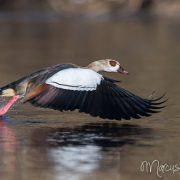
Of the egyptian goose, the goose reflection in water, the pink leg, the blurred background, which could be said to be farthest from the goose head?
the pink leg

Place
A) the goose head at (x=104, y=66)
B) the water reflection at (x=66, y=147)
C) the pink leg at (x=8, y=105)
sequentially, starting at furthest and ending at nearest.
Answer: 1. the goose head at (x=104, y=66)
2. the pink leg at (x=8, y=105)
3. the water reflection at (x=66, y=147)

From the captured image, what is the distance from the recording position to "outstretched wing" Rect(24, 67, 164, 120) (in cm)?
972

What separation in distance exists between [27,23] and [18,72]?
489 inches

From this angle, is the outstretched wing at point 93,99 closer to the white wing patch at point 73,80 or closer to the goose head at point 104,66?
the white wing patch at point 73,80

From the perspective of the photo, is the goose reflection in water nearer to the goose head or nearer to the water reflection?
the water reflection

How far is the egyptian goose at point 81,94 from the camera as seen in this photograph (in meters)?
9.73

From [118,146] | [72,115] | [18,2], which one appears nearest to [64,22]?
[18,2]

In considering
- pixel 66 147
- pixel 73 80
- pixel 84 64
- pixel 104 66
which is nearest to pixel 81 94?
pixel 73 80

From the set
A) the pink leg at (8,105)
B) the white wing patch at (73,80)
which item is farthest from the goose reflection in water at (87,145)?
the pink leg at (8,105)

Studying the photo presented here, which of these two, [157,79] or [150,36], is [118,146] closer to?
[157,79]

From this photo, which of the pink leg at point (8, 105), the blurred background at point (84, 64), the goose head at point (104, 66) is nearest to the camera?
the blurred background at point (84, 64)

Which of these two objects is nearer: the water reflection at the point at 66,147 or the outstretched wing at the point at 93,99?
the water reflection at the point at 66,147

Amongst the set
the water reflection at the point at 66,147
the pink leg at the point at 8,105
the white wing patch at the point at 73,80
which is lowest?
the water reflection at the point at 66,147

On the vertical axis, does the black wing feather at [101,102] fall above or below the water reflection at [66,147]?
above
